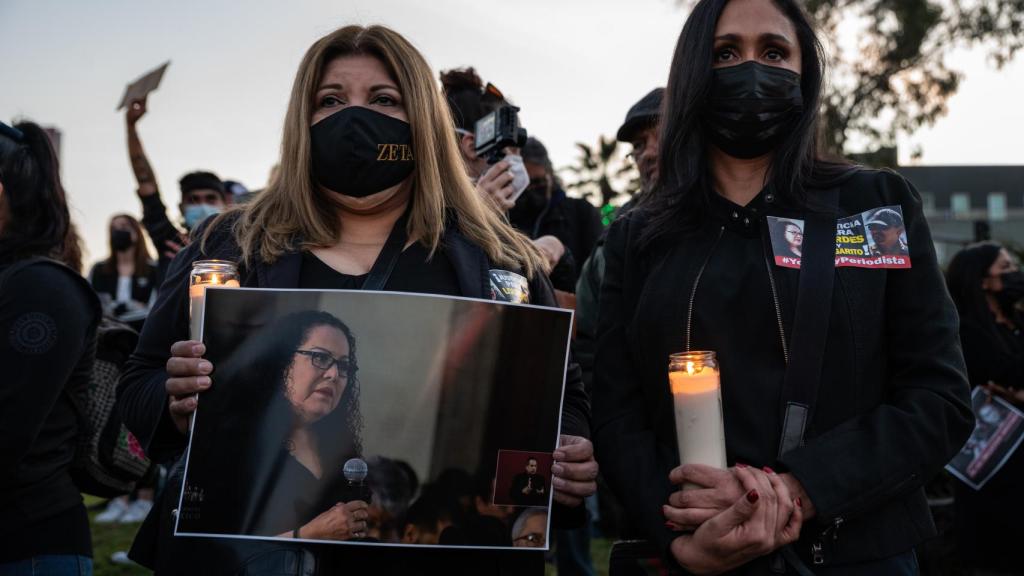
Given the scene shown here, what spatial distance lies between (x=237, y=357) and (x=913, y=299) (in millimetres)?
1640

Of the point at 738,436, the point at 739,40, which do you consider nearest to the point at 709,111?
the point at 739,40

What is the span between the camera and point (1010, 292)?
20.0ft

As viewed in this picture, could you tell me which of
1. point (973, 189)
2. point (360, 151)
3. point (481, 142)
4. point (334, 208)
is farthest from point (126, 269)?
point (973, 189)

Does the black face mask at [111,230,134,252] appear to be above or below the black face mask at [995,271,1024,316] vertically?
below

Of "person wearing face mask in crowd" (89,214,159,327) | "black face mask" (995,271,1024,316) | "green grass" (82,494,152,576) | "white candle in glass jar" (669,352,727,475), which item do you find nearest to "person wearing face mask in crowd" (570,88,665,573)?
"white candle in glass jar" (669,352,727,475)

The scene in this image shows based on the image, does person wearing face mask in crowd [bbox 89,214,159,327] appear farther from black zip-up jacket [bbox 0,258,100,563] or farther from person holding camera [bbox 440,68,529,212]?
black zip-up jacket [bbox 0,258,100,563]

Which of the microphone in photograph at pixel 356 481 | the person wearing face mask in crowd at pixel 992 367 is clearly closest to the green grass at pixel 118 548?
the person wearing face mask in crowd at pixel 992 367

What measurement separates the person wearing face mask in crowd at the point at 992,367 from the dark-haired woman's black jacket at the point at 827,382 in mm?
3702

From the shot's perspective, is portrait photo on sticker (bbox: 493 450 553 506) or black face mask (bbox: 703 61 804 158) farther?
black face mask (bbox: 703 61 804 158)

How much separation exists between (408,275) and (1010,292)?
506cm

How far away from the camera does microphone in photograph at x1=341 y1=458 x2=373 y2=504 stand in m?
2.02

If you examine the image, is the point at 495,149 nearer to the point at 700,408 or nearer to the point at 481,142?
the point at 481,142

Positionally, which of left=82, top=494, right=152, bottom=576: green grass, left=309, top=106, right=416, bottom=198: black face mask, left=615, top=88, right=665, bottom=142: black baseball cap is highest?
left=615, top=88, right=665, bottom=142: black baseball cap

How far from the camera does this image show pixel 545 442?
85.2 inches
